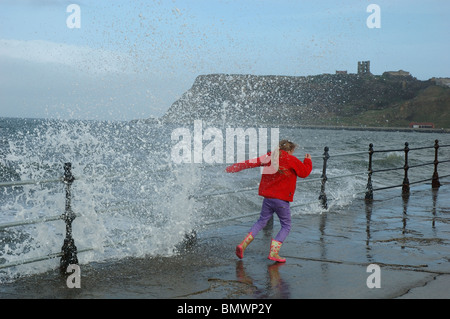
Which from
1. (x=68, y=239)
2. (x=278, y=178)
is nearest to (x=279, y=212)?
(x=278, y=178)

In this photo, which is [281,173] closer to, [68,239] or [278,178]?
[278,178]

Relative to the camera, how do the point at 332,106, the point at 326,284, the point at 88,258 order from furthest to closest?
the point at 332,106, the point at 88,258, the point at 326,284

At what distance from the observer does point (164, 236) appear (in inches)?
270

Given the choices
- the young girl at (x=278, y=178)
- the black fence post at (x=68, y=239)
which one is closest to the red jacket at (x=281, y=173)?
the young girl at (x=278, y=178)

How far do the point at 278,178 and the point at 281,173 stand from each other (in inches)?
2.8

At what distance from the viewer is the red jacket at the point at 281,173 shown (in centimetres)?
612

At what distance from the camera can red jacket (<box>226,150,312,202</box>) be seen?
20.1 ft

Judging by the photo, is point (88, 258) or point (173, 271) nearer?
point (173, 271)

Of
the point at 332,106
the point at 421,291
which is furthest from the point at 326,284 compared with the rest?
the point at 332,106

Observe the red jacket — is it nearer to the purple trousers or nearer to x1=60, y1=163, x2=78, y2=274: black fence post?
the purple trousers

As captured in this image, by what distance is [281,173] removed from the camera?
20.2 ft

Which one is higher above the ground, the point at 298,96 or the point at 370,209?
the point at 298,96
